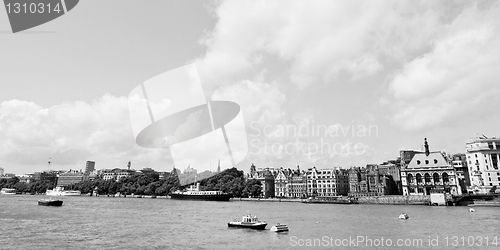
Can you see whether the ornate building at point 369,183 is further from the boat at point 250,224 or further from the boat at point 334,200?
the boat at point 250,224

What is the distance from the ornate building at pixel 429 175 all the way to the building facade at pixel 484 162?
5912mm

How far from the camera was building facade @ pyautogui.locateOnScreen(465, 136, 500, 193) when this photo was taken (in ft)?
303

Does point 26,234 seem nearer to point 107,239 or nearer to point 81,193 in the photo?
point 107,239

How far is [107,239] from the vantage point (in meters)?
26.7

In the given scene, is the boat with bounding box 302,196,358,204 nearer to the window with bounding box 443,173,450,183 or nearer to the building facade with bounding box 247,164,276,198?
the window with bounding box 443,173,450,183

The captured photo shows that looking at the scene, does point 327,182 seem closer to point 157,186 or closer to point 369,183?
point 369,183

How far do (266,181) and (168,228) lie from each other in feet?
368

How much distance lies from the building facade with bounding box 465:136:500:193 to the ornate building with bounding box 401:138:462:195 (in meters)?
5.91

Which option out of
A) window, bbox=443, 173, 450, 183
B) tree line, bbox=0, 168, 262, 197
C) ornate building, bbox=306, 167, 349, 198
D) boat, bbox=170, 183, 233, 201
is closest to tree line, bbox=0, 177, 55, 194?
tree line, bbox=0, 168, 262, 197

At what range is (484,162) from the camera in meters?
94.6

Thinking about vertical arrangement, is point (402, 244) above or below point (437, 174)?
below

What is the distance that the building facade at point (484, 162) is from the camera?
303 feet

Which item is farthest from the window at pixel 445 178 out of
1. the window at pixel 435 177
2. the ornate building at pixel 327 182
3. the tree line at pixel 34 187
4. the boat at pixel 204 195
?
the tree line at pixel 34 187

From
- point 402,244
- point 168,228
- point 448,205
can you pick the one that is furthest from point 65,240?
point 448,205
